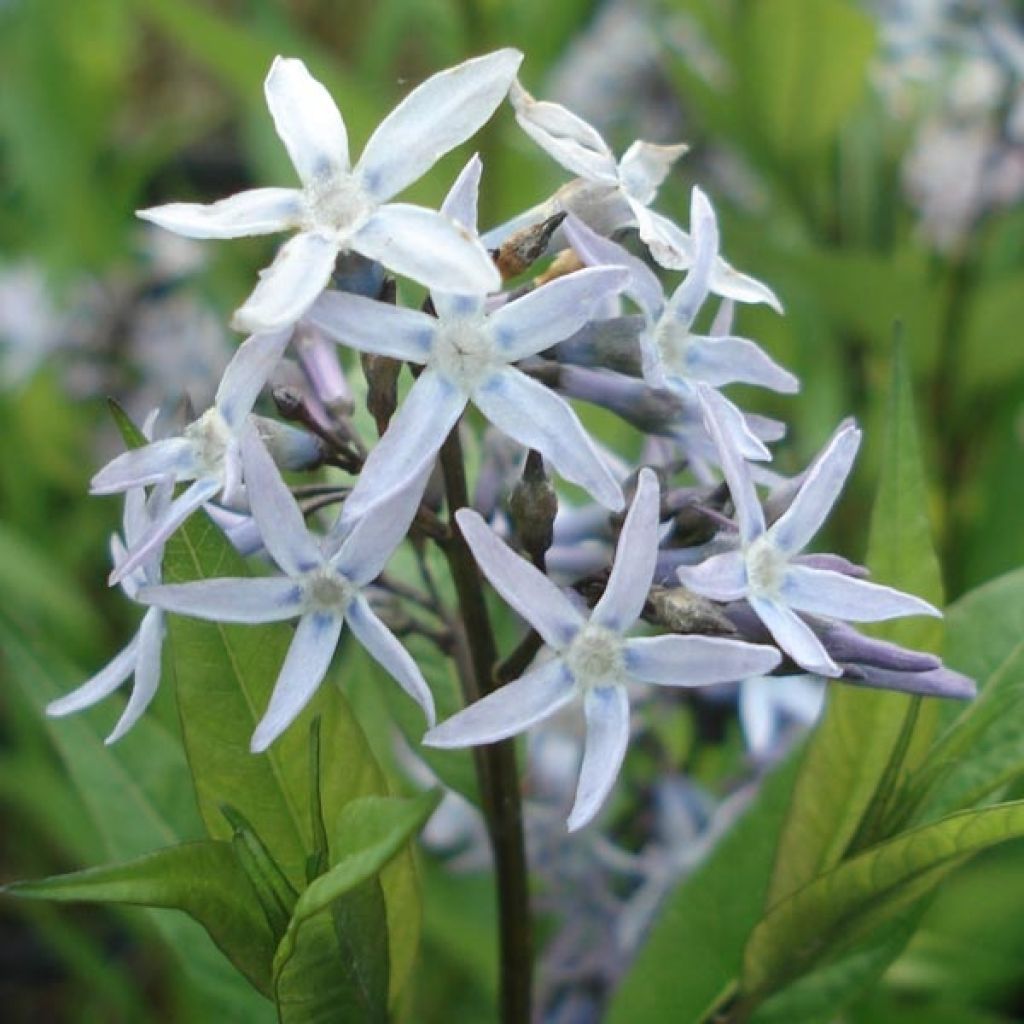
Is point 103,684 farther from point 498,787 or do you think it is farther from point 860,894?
point 860,894

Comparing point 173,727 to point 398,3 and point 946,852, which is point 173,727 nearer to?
point 946,852

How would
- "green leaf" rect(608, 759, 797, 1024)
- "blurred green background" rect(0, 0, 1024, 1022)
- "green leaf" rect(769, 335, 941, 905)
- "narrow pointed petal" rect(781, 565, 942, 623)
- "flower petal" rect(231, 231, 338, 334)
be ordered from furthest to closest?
"blurred green background" rect(0, 0, 1024, 1022) → "green leaf" rect(608, 759, 797, 1024) → "green leaf" rect(769, 335, 941, 905) → "narrow pointed petal" rect(781, 565, 942, 623) → "flower petal" rect(231, 231, 338, 334)

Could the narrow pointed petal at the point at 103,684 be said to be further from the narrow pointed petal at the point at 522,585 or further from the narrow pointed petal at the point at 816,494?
the narrow pointed petal at the point at 816,494

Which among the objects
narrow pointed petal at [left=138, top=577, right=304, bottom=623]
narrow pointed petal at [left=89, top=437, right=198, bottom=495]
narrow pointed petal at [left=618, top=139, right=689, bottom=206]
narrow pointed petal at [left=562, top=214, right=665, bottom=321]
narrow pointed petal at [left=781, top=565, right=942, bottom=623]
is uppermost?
narrow pointed petal at [left=618, top=139, right=689, bottom=206]

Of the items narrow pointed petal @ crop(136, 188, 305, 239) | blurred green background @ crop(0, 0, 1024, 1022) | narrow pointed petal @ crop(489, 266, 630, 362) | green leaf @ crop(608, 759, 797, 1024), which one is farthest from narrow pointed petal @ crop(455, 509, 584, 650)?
blurred green background @ crop(0, 0, 1024, 1022)

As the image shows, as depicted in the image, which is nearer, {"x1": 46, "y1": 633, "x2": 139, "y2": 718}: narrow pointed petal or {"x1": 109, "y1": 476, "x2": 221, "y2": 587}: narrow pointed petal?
{"x1": 109, "y1": 476, "x2": 221, "y2": 587}: narrow pointed petal

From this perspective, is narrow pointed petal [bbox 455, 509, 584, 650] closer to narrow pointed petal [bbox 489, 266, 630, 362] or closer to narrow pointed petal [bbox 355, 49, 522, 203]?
narrow pointed petal [bbox 489, 266, 630, 362]
